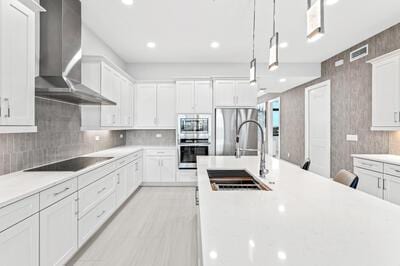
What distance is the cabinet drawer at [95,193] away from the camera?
2.50 metres

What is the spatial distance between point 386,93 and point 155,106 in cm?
429

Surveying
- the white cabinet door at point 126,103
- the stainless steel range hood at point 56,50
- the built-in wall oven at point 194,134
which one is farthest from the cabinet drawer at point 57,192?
the built-in wall oven at point 194,134

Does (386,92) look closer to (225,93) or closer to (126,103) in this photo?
(225,93)

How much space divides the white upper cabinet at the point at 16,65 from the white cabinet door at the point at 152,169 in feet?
11.4

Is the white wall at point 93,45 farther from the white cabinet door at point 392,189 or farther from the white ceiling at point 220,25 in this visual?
the white cabinet door at point 392,189

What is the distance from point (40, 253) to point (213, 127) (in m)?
4.00

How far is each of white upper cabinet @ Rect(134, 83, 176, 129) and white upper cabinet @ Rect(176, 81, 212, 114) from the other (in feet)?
0.79

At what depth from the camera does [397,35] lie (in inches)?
144

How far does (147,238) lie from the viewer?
295 centimetres

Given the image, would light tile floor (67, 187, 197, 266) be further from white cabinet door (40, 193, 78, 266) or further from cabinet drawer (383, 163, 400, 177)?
cabinet drawer (383, 163, 400, 177)

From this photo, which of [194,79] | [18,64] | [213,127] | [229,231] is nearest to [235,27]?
[194,79]

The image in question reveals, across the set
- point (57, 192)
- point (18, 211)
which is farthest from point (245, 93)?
point (18, 211)

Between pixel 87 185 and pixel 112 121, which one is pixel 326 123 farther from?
pixel 87 185

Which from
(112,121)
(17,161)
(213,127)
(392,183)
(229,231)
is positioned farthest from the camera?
(213,127)
